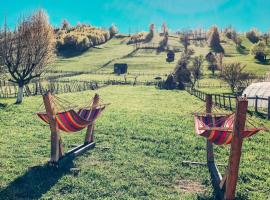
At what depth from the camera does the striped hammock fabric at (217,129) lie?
9.41 m

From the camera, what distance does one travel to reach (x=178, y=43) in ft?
422

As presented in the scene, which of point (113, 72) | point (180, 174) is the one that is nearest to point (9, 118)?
point (180, 174)

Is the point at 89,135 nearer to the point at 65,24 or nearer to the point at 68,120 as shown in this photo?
the point at 68,120

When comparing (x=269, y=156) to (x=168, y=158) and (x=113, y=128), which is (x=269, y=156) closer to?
(x=168, y=158)

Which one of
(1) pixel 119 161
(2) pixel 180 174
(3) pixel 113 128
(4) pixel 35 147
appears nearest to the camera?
(2) pixel 180 174

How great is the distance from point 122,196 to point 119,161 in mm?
2970

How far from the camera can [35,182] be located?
10.7m

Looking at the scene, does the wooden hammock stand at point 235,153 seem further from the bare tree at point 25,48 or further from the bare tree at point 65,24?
the bare tree at point 65,24

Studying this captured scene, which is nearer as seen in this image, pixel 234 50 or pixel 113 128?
pixel 113 128

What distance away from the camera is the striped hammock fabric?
30.9ft

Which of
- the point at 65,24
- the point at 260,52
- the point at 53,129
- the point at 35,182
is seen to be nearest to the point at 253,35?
the point at 260,52

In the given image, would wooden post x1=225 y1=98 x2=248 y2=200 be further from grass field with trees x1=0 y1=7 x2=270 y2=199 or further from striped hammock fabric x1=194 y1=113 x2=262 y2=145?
grass field with trees x1=0 y1=7 x2=270 y2=199

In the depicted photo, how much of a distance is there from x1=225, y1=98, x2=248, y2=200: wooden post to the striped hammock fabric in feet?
0.69

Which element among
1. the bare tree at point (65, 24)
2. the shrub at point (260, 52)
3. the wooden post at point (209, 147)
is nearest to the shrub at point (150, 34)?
the bare tree at point (65, 24)
